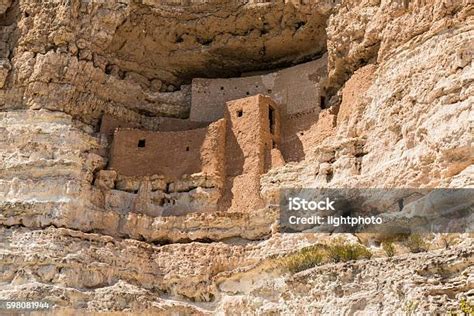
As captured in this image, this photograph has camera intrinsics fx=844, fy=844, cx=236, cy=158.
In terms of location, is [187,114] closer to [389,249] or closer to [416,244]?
[389,249]

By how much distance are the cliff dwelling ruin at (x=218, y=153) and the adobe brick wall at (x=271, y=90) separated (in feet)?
0.09

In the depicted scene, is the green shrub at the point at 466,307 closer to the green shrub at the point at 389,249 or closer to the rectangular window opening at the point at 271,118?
the green shrub at the point at 389,249

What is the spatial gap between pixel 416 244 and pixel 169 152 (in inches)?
313

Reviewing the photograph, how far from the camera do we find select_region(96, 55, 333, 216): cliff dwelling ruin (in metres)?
19.2

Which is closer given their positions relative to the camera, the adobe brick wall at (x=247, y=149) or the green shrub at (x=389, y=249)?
the green shrub at (x=389, y=249)

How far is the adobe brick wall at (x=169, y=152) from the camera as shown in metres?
19.7

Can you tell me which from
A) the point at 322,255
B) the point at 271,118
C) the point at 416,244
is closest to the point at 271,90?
the point at 271,118

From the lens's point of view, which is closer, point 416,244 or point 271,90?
point 416,244

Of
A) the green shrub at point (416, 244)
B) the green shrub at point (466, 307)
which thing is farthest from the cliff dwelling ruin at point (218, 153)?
the green shrub at point (466, 307)

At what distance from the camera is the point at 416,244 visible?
13.7 meters

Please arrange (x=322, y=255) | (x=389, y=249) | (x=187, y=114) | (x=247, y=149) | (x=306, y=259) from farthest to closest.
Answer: (x=187, y=114), (x=247, y=149), (x=306, y=259), (x=322, y=255), (x=389, y=249)

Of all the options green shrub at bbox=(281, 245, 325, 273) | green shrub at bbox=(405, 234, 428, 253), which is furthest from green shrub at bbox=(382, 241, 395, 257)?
green shrub at bbox=(281, 245, 325, 273)

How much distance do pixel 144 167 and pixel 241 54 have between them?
427 cm

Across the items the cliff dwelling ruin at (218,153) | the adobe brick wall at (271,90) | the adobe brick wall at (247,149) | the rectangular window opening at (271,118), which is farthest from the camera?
the adobe brick wall at (271,90)
